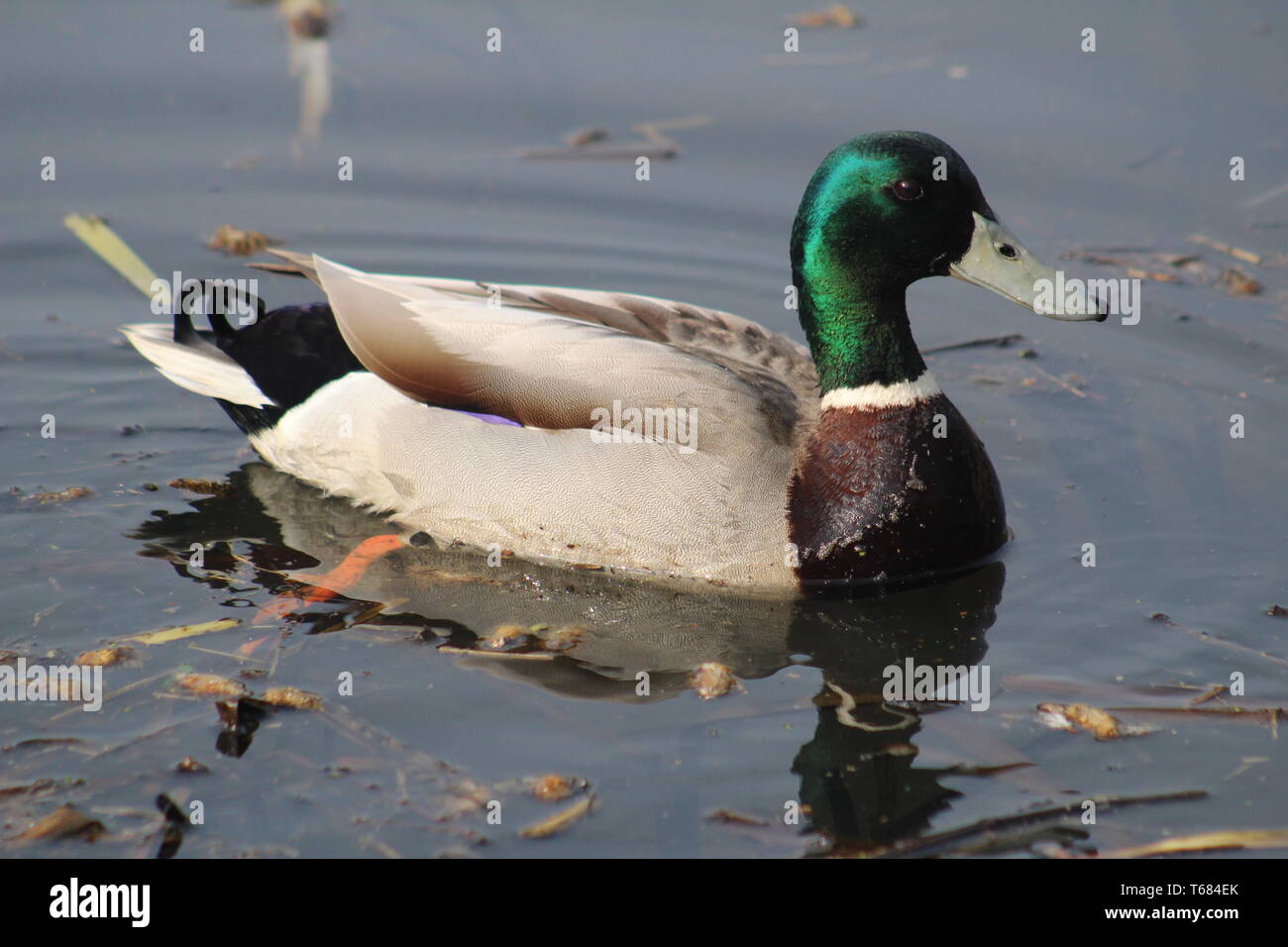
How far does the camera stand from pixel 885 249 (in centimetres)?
604

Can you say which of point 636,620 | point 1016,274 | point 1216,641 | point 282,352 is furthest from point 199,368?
point 1216,641

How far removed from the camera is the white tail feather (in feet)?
22.6

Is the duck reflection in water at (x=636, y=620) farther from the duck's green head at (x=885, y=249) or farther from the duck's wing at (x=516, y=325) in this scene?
the duck's green head at (x=885, y=249)

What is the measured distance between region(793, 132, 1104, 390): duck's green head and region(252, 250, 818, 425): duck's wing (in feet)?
0.98

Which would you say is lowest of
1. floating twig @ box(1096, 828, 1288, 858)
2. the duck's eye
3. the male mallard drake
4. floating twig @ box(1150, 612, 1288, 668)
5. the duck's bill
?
floating twig @ box(1096, 828, 1288, 858)

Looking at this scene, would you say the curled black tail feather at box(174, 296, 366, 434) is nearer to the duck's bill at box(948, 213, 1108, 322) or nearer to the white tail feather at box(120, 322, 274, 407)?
the white tail feather at box(120, 322, 274, 407)

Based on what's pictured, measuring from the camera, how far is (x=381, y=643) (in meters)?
5.81

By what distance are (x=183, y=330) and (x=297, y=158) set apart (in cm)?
289

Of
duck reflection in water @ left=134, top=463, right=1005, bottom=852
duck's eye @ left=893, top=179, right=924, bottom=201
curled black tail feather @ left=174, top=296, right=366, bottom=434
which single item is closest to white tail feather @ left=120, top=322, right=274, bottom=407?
curled black tail feather @ left=174, top=296, right=366, bottom=434

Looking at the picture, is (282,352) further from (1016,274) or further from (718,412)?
(1016,274)

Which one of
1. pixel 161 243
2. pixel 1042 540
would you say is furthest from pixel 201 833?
pixel 161 243
